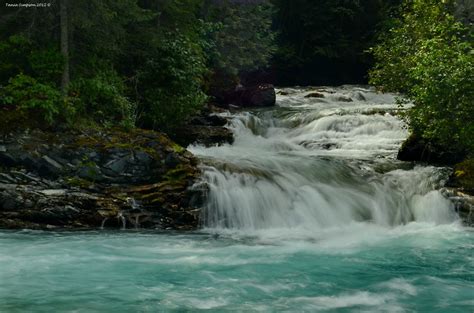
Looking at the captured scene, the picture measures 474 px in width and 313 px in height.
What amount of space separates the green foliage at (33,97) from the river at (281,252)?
125 inches

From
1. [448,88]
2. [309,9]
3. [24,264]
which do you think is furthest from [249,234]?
[309,9]

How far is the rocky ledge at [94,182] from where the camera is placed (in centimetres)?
1137

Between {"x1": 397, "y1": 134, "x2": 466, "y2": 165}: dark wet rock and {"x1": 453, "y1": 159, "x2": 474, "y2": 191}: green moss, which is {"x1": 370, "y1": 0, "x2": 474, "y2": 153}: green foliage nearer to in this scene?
{"x1": 397, "y1": 134, "x2": 466, "y2": 165}: dark wet rock

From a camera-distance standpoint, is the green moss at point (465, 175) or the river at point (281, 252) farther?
the green moss at point (465, 175)

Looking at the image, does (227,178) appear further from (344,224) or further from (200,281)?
(200,281)

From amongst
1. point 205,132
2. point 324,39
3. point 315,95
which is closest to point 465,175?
point 205,132

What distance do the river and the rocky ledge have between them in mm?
482

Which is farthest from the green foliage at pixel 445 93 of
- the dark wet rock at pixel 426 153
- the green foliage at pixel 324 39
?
the green foliage at pixel 324 39

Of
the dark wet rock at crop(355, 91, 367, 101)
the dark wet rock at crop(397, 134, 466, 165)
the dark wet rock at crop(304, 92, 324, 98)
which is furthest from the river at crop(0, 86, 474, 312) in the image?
the dark wet rock at crop(355, 91, 367, 101)

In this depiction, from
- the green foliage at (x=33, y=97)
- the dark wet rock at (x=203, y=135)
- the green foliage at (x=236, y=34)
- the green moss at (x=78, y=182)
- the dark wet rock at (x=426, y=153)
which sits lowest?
the green moss at (x=78, y=182)

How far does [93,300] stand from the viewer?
734 centimetres

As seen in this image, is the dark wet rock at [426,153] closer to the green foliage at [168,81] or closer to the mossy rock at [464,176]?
the mossy rock at [464,176]

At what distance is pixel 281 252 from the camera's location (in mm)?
10117

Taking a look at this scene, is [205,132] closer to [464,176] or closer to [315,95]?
[464,176]
